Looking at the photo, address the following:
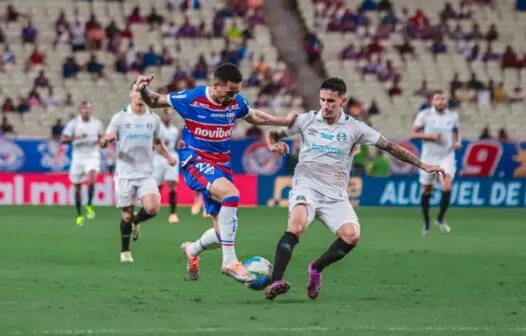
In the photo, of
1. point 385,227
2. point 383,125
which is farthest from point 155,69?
point 385,227

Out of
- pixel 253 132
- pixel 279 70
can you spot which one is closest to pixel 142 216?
pixel 253 132

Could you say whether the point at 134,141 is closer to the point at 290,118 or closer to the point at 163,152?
the point at 163,152

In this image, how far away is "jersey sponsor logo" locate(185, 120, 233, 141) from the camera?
1352cm

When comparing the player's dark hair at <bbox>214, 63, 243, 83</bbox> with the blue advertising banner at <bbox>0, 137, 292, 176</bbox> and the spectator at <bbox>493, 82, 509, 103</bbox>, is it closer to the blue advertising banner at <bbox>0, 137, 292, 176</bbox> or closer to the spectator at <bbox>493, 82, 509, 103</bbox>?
the blue advertising banner at <bbox>0, 137, 292, 176</bbox>

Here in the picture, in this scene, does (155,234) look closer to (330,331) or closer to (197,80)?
(330,331)

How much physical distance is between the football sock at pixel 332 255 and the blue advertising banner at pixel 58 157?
63.7ft

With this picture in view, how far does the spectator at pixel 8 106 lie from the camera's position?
35188 mm

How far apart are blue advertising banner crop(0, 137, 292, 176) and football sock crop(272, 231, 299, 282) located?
64.7 ft

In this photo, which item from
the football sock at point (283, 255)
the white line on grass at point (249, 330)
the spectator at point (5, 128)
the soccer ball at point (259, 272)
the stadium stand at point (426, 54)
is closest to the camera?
the white line on grass at point (249, 330)

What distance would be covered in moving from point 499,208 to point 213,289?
2020cm

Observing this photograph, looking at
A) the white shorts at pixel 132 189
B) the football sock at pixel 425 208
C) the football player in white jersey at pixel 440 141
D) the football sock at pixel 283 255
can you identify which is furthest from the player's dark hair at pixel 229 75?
the football player in white jersey at pixel 440 141

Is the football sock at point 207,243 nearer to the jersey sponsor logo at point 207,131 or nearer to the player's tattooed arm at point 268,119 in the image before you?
the jersey sponsor logo at point 207,131

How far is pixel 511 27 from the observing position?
43062mm

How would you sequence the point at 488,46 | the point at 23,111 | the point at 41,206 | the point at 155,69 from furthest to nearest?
the point at 488,46, the point at 155,69, the point at 23,111, the point at 41,206
